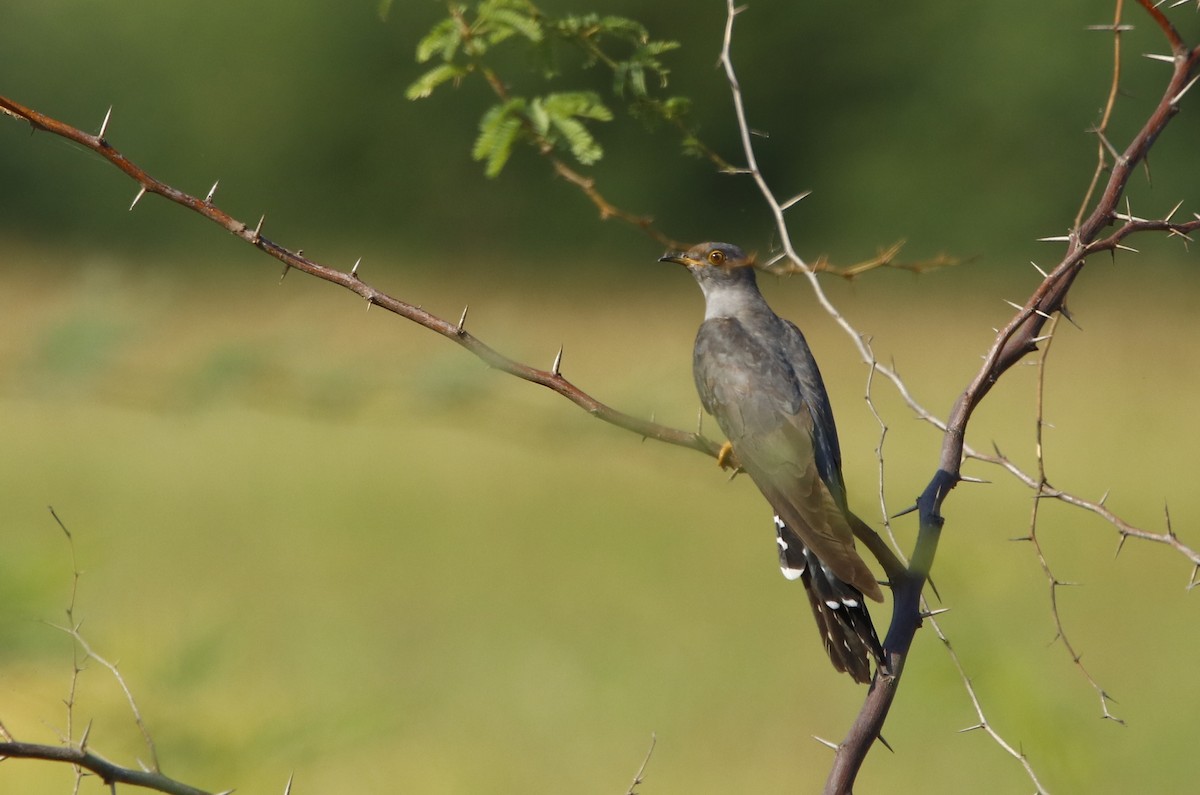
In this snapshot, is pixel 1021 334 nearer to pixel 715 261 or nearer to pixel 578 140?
pixel 578 140

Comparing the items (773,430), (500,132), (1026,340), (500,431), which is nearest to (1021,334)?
(1026,340)

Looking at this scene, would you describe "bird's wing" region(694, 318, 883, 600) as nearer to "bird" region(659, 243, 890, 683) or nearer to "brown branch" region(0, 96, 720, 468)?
"bird" region(659, 243, 890, 683)

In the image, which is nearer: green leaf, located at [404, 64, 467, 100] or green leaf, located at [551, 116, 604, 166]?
green leaf, located at [404, 64, 467, 100]

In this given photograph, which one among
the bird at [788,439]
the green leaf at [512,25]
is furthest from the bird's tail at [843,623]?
the green leaf at [512,25]

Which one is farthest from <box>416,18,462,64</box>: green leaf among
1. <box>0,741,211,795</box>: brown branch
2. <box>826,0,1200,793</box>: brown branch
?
<box>0,741,211,795</box>: brown branch

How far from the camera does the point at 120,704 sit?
5.77m

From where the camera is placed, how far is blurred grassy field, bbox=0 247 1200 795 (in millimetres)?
4559

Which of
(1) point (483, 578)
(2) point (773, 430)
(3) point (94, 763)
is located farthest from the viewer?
(1) point (483, 578)

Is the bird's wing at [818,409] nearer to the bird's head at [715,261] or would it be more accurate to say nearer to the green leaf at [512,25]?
the bird's head at [715,261]

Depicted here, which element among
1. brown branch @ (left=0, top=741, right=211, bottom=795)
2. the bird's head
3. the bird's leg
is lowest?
brown branch @ (left=0, top=741, right=211, bottom=795)

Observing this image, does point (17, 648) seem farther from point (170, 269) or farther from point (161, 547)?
point (170, 269)

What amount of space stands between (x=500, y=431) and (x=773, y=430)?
11.1 meters

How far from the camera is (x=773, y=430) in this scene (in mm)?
4109

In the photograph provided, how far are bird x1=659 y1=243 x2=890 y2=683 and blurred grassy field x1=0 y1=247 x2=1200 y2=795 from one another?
0.68 ft
